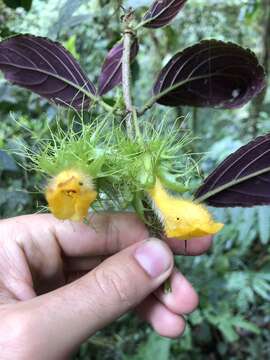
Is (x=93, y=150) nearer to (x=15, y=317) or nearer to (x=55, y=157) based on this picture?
(x=55, y=157)

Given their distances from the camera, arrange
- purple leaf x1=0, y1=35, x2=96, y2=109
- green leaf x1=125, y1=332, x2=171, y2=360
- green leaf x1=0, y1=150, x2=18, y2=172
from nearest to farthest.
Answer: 1. purple leaf x1=0, y1=35, x2=96, y2=109
2. green leaf x1=0, y1=150, x2=18, y2=172
3. green leaf x1=125, y1=332, x2=171, y2=360

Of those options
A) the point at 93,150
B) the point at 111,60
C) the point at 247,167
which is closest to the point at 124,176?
the point at 93,150

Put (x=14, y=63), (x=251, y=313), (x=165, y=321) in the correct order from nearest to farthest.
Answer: (x=14, y=63)
(x=165, y=321)
(x=251, y=313)

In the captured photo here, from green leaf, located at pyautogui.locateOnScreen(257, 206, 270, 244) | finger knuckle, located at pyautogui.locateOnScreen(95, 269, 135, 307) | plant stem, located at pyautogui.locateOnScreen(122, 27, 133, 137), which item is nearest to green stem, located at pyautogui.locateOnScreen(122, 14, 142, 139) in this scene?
plant stem, located at pyautogui.locateOnScreen(122, 27, 133, 137)

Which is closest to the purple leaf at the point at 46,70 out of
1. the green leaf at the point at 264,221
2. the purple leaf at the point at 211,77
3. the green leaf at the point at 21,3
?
the purple leaf at the point at 211,77

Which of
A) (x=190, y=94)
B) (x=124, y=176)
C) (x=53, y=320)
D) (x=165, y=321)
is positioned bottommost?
(x=165, y=321)

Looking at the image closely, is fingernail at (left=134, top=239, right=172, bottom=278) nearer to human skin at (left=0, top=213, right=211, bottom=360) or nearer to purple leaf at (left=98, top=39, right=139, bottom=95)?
human skin at (left=0, top=213, right=211, bottom=360)

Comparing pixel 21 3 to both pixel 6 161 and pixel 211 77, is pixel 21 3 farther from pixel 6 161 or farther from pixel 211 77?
pixel 211 77
